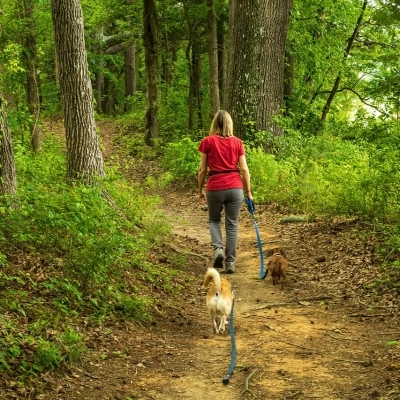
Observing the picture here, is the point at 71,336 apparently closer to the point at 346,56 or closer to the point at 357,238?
the point at 357,238

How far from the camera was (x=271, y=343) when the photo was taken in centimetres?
576

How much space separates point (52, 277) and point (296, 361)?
2721mm

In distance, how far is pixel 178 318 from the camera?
22.0ft

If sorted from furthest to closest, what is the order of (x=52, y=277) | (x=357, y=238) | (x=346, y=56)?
(x=346, y=56), (x=357, y=238), (x=52, y=277)

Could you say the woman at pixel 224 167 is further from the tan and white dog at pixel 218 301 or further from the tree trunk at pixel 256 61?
the tree trunk at pixel 256 61

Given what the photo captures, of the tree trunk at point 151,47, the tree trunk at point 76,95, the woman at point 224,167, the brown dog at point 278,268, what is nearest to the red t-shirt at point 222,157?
the woman at point 224,167

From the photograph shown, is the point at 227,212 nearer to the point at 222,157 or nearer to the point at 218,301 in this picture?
the point at 222,157

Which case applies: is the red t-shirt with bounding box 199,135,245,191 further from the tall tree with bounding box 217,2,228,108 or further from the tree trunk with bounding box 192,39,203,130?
the tree trunk with bounding box 192,39,203,130

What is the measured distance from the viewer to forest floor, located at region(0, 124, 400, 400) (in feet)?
15.4

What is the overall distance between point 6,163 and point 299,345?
409 centimetres

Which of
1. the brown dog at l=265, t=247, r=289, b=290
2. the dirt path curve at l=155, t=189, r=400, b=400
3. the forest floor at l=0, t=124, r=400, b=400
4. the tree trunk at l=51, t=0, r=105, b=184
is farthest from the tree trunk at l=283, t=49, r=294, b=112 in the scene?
the brown dog at l=265, t=247, r=289, b=290

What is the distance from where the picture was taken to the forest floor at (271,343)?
4699mm

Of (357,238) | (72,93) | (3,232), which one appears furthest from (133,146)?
(3,232)

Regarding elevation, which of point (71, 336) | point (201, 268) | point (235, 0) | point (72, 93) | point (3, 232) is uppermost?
point (235, 0)
